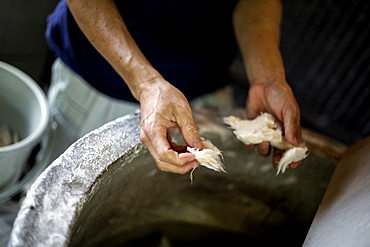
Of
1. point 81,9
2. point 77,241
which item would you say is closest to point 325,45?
point 81,9

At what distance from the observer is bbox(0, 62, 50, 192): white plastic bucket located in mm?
1403

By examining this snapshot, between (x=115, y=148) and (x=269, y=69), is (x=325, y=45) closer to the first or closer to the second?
(x=269, y=69)

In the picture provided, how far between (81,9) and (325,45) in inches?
51.9

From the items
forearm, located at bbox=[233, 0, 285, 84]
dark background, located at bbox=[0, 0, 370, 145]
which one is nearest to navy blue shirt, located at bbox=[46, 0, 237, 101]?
forearm, located at bbox=[233, 0, 285, 84]

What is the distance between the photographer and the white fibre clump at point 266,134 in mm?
1136

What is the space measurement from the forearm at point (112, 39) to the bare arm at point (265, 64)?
1.23 feet

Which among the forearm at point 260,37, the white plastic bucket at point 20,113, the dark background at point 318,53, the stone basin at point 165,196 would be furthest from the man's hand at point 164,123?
the dark background at point 318,53

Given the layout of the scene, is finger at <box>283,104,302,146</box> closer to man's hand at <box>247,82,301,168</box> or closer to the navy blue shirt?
man's hand at <box>247,82,301,168</box>

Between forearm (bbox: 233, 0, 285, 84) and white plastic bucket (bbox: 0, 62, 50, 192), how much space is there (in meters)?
0.74

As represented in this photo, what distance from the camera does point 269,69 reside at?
4.04 ft

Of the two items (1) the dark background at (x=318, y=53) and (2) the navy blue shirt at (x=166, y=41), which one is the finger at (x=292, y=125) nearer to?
(2) the navy blue shirt at (x=166, y=41)

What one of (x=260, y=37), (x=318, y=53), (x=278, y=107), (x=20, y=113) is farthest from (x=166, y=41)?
(x=318, y=53)

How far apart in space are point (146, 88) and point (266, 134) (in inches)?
14.7

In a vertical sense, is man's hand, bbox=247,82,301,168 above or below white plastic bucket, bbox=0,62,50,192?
above
